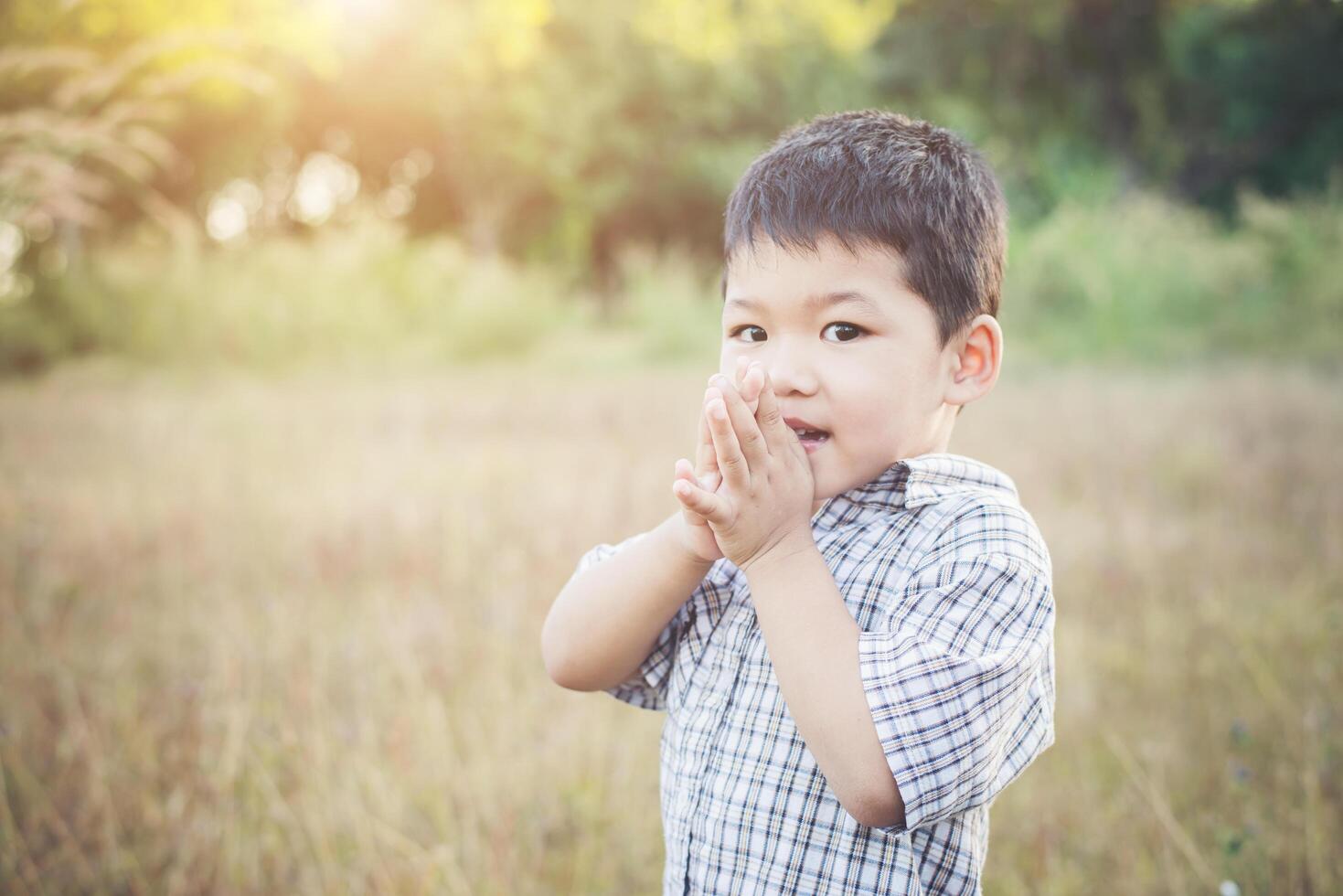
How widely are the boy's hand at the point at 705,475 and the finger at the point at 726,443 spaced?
0.01 meters

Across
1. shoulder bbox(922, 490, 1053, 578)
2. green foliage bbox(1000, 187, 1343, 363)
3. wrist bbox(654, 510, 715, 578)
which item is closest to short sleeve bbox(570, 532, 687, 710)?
wrist bbox(654, 510, 715, 578)

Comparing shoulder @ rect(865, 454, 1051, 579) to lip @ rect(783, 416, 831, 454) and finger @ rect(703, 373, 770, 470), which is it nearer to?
lip @ rect(783, 416, 831, 454)

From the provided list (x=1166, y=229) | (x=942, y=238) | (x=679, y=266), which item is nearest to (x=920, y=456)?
(x=942, y=238)

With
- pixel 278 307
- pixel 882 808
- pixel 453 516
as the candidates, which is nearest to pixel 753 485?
pixel 882 808

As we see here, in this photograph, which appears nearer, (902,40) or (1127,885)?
(1127,885)

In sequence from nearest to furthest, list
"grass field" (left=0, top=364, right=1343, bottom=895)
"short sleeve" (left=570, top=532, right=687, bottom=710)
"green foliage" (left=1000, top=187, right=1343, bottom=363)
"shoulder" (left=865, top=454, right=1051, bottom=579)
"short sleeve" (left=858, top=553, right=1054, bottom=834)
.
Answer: "short sleeve" (left=858, top=553, right=1054, bottom=834)
"shoulder" (left=865, top=454, right=1051, bottom=579)
"short sleeve" (left=570, top=532, right=687, bottom=710)
"grass field" (left=0, top=364, right=1343, bottom=895)
"green foliage" (left=1000, top=187, right=1343, bottom=363)

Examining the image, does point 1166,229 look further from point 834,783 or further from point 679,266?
point 834,783

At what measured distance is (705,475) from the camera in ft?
3.48

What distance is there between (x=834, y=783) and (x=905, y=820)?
0.08m

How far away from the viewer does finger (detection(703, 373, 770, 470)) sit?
995 mm

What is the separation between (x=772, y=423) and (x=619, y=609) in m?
0.33

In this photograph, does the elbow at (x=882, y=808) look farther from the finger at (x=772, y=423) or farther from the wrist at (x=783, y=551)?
the finger at (x=772, y=423)

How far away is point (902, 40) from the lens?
70.5ft

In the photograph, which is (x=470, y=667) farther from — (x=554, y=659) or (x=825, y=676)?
(x=825, y=676)
